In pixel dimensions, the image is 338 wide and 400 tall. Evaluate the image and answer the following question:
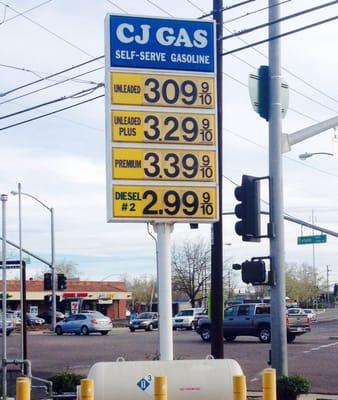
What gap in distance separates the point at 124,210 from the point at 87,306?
8230 centimetres

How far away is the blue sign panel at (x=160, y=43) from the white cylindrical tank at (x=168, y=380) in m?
4.06

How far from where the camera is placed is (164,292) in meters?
11.2

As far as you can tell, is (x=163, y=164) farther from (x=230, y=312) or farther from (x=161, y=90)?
(x=230, y=312)

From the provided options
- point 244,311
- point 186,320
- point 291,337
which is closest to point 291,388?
point 291,337

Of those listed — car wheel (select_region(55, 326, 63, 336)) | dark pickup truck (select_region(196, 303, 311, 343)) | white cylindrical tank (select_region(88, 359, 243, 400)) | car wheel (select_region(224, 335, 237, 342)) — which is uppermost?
white cylindrical tank (select_region(88, 359, 243, 400))

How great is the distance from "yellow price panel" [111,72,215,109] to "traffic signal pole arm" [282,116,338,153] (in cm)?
529

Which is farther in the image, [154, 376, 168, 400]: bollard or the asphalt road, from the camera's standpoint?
the asphalt road

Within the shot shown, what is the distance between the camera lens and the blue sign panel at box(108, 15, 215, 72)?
11086 mm

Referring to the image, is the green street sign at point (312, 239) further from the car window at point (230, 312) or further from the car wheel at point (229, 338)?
the car wheel at point (229, 338)

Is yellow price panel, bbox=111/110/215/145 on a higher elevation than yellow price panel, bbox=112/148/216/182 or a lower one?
higher

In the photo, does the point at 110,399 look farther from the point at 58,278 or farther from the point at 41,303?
the point at 41,303

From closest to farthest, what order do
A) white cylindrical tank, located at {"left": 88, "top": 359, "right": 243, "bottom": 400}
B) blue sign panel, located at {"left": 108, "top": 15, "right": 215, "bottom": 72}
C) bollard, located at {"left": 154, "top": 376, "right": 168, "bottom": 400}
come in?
bollard, located at {"left": 154, "top": 376, "right": 168, "bottom": 400} < white cylindrical tank, located at {"left": 88, "top": 359, "right": 243, "bottom": 400} < blue sign panel, located at {"left": 108, "top": 15, "right": 215, "bottom": 72}

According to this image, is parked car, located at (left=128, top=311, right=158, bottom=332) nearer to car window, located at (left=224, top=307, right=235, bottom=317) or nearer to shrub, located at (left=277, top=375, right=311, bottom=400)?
car window, located at (left=224, top=307, right=235, bottom=317)

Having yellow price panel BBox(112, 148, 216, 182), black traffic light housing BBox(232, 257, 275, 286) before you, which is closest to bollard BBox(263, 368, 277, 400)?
yellow price panel BBox(112, 148, 216, 182)
